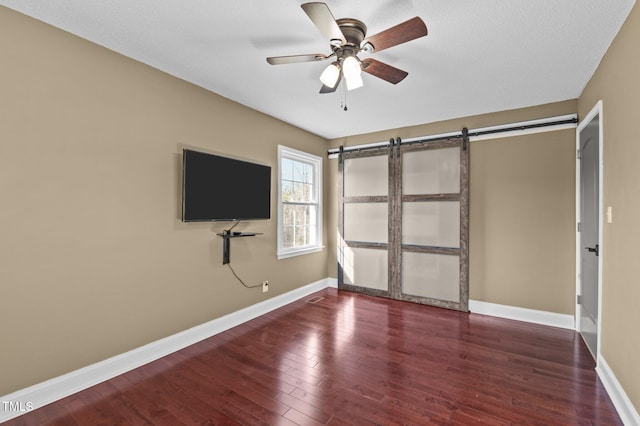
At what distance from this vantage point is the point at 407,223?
14.5 ft

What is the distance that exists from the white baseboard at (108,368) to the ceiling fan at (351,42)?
102 inches

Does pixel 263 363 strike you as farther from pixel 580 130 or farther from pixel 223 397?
pixel 580 130

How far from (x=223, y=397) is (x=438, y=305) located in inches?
120

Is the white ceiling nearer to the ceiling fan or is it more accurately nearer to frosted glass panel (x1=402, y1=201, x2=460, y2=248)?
the ceiling fan

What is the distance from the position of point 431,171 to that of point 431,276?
4.79 ft

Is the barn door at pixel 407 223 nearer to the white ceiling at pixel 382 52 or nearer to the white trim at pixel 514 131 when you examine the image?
the white trim at pixel 514 131

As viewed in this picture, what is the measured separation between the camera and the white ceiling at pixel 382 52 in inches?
75.8

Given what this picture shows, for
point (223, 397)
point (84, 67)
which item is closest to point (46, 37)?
point (84, 67)

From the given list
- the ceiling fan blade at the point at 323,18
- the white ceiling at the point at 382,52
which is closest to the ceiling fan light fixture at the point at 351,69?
the ceiling fan blade at the point at 323,18

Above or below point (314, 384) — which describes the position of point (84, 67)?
above

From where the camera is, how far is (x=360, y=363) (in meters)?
2.63

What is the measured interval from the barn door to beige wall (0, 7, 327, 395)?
229 centimetres

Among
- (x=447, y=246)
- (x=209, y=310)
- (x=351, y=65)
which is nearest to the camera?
(x=351, y=65)

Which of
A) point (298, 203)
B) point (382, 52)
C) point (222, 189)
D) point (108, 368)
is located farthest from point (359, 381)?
point (298, 203)
